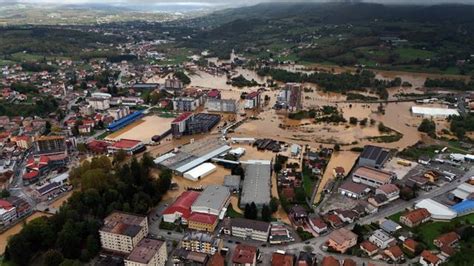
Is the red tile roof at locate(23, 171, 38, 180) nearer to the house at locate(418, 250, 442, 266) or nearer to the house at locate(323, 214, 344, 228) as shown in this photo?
the house at locate(323, 214, 344, 228)

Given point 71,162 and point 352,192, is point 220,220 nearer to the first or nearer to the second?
point 352,192

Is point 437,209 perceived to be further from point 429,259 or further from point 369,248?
point 369,248

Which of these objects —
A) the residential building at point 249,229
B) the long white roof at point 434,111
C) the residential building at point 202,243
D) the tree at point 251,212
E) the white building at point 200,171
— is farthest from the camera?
the long white roof at point 434,111

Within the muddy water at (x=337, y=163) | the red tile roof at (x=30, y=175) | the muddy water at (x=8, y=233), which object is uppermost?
the red tile roof at (x=30, y=175)

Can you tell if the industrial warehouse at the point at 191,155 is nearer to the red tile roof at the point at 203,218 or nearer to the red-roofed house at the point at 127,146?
the red-roofed house at the point at 127,146

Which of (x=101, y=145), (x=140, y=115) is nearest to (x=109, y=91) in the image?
(x=140, y=115)

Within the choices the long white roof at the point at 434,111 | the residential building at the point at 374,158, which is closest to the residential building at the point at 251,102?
the long white roof at the point at 434,111
